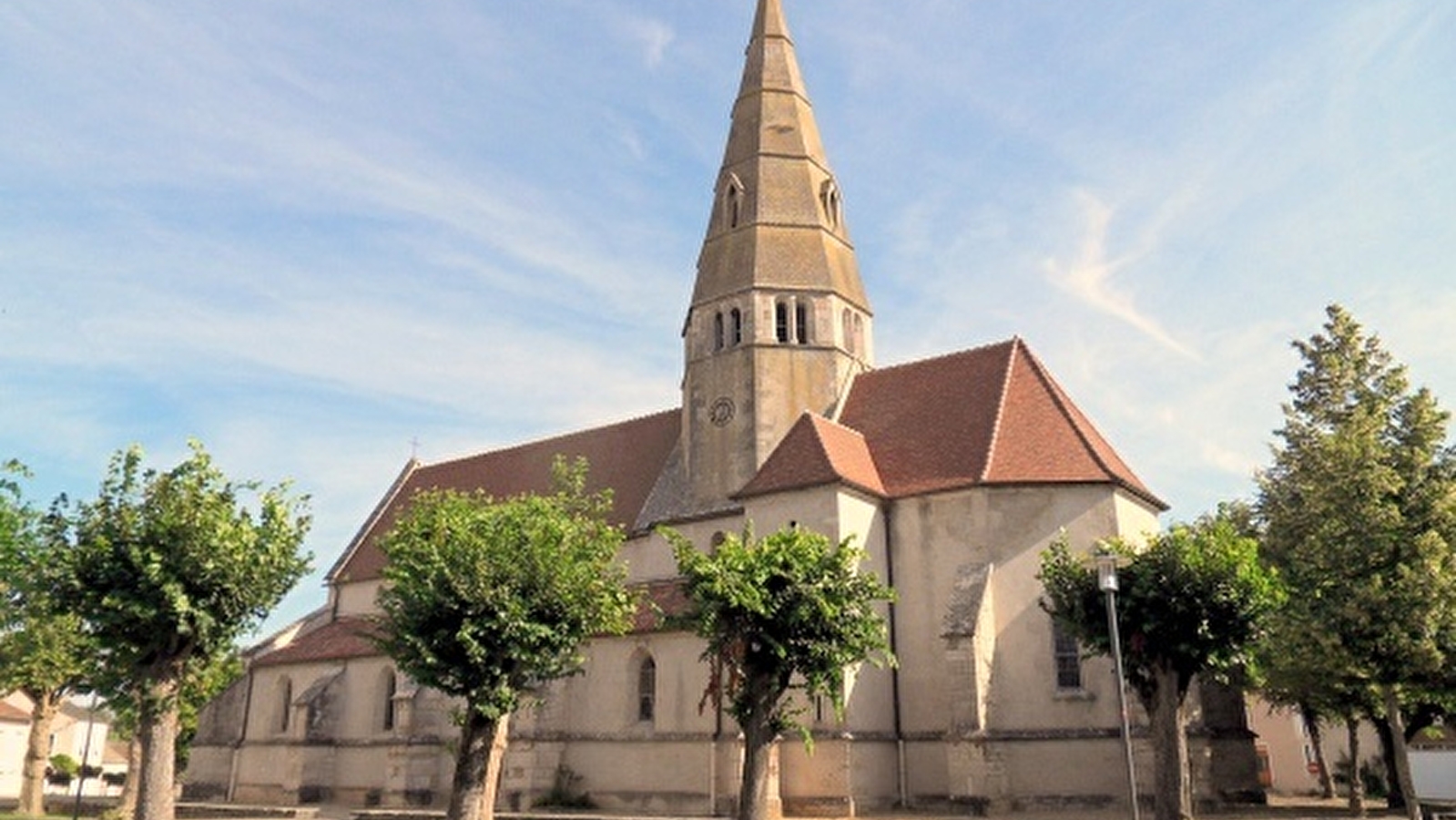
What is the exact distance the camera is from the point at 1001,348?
33312 mm

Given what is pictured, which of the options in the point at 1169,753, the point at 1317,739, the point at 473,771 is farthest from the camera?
the point at 1317,739

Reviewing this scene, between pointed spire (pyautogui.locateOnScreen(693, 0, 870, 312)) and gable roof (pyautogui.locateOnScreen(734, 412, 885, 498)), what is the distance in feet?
19.0

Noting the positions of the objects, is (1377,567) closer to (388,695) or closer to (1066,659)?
(1066,659)

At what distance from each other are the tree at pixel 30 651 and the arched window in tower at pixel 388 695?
9.69m

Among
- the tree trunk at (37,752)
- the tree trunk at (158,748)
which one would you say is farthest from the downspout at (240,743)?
the tree trunk at (158,748)

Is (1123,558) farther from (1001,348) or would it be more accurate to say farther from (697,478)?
(697,478)

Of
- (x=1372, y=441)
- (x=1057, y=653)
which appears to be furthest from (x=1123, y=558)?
(x=1372, y=441)

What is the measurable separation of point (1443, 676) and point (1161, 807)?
883cm

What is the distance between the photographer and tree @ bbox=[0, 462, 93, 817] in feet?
90.9

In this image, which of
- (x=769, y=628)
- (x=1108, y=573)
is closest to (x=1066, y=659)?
(x=1108, y=573)

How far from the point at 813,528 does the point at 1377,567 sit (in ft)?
46.4

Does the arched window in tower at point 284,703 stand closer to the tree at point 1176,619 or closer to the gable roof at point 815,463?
the gable roof at point 815,463

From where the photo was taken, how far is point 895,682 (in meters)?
29.1

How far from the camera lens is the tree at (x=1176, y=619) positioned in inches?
843
